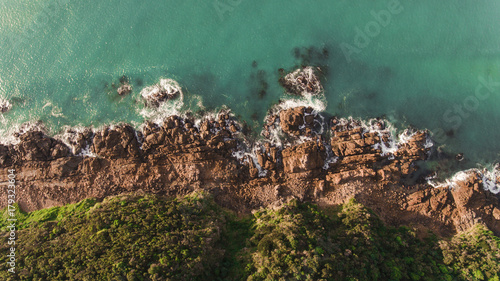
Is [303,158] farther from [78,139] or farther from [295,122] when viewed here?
[78,139]

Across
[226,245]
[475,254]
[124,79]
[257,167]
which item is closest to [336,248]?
[226,245]

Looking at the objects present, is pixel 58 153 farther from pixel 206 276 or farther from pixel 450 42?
pixel 450 42

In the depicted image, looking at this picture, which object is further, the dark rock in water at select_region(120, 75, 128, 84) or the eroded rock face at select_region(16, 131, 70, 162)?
the dark rock in water at select_region(120, 75, 128, 84)

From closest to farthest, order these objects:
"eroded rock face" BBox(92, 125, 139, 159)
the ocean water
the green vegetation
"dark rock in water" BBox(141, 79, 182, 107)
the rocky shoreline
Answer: the green vegetation → the rocky shoreline → "eroded rock face" BBox(92, 125, 139, 159) → the ocean water → "dark rock in water" BBox(141, 79, 182, 107)

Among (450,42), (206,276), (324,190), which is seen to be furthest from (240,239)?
(450,42)

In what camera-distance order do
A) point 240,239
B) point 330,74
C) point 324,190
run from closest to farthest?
point 240,239 → point 324,190 → point 330,74

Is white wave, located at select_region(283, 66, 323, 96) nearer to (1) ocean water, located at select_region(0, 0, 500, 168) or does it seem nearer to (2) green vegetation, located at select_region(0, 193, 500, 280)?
(1) ocean water, located at select_region(0, 0, 500, 168)

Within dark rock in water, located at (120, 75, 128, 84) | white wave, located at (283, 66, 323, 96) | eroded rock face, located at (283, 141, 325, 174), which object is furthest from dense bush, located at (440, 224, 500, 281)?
dark rock in water, located at (120, 75, 128, 84)
